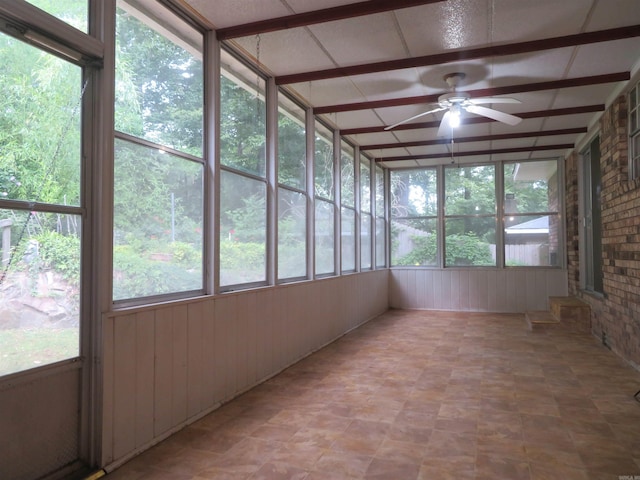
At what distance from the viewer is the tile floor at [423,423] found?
2.46 m

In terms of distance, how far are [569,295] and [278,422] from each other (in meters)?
6.64

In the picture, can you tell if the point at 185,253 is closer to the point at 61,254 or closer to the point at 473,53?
the point at 61,254

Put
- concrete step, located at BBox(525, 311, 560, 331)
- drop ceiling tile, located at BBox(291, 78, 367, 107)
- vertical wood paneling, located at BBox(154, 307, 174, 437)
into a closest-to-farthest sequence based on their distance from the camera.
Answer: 1. vertical wood paneling, located at BBox(154, 307, 174, 437)
2. drop ceiling tile, located at BBox(291, 78, 367, 107)
3. concrete step, located at BBox(525, 311, 560, 331)

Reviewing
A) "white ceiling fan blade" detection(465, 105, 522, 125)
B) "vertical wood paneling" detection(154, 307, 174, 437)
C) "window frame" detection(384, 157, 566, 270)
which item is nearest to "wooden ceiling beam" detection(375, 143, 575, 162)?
"window frame" detection(384, 157, 566, 270)

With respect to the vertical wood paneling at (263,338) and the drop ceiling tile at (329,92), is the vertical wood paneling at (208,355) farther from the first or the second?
the drop ceiling tile at (329,92)

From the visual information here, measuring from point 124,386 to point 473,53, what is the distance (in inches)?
148

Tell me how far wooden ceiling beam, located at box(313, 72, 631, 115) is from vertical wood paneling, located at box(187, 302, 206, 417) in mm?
3156

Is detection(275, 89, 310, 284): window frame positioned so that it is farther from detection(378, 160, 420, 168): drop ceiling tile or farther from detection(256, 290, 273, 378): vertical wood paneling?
detection(378, 160, 420, 168): drop ceiling tile

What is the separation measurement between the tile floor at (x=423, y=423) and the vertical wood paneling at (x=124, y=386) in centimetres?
14

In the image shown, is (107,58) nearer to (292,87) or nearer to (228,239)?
(228,239)

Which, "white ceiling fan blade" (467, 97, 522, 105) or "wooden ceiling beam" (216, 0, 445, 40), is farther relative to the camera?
"white ceiling fan blade" (467, 97, 522, 105)

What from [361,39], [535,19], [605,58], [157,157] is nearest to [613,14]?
[535,19]

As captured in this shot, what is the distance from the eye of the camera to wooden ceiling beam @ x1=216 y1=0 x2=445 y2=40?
3.02 m

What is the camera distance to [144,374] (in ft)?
8.94
